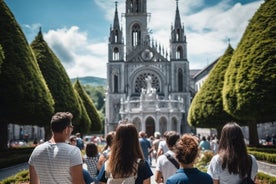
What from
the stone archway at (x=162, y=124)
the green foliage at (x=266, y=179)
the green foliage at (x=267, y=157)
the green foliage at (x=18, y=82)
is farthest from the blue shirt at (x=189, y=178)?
the stone archway at (x=162, y=124)

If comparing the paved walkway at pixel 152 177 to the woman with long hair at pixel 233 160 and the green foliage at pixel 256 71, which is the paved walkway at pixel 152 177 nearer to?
the green foliage at pixel 256 71

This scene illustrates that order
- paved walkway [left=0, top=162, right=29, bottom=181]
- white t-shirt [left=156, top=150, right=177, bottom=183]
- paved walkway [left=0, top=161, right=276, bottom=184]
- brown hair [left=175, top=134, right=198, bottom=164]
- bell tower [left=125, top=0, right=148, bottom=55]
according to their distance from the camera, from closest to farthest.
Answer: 1. brown hair [left=175, top=134, right=198, bottom=164]
2. white t-shirt [left=156, top=150, right=177, bottom=183]
3. paved walkway [left=0, top=162, right=29, bottom=181]
4. paved walkway [left=0, top=161, right=276, bottom=184]
5. bell tower [left=125, top=0, right=148, bottom=55]

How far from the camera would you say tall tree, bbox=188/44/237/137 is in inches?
1281

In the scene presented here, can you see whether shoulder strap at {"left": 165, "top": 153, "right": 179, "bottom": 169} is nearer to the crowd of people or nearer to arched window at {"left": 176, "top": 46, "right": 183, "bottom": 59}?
the crowd of people

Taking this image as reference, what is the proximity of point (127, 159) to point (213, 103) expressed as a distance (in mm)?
29086

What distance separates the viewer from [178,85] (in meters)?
62.4

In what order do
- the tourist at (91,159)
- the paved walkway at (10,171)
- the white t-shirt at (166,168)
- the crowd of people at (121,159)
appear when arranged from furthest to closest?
the paved walkway at (10,171), the tourist at (91,159), the white t-shirt at (166,168), the crowd of people at (121,159)

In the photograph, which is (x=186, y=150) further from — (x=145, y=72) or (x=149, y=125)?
(x=145, y=72)

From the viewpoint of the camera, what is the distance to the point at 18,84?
928 inches

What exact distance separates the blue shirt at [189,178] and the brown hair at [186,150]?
0.14 m

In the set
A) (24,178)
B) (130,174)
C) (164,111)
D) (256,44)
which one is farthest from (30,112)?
(164,111)

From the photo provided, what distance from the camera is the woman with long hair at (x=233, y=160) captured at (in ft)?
17.7

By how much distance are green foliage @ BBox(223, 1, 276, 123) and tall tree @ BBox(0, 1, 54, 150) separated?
1359 centimetres

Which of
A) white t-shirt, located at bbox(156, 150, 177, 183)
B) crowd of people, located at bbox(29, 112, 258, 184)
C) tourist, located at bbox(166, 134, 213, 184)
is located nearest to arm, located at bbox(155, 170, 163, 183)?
white t-shirt, located at bbox(156, 150, 177, 183)
